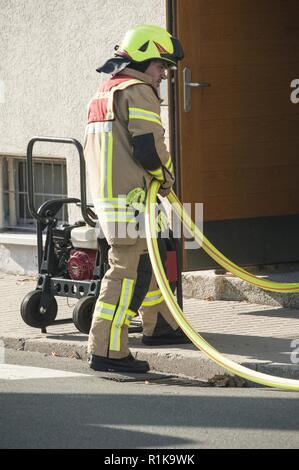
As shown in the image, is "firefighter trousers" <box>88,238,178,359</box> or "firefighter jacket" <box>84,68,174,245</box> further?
"firefighter trousers" <box>88,238,178,359</box>

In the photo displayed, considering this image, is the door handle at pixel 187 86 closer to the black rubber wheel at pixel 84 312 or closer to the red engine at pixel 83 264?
the red engine at pixel 83 264

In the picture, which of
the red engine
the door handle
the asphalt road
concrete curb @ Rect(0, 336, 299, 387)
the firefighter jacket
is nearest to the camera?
the asphalt road

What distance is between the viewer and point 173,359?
8836 mm

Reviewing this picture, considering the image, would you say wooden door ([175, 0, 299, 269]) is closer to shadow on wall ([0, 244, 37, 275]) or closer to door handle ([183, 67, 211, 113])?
door handle ([183, 67, 211, 113])

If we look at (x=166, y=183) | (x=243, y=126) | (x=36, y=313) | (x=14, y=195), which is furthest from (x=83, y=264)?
(x=14, y=195)

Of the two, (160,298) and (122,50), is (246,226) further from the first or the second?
(122,50)

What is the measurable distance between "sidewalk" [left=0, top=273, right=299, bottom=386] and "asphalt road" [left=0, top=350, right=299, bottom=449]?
0.92ft

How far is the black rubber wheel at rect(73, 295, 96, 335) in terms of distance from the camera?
9445mm

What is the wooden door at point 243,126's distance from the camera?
10727mm

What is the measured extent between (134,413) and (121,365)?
1277 mm

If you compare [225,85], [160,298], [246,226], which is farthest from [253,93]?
[160,298]

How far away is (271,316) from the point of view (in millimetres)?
10281

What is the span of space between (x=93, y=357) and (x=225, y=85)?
10.3 ft

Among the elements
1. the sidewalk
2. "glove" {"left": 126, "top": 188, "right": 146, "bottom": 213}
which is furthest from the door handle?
"glove" {"left": 126, "top": 188, "right": 146, "bottom": 213}
